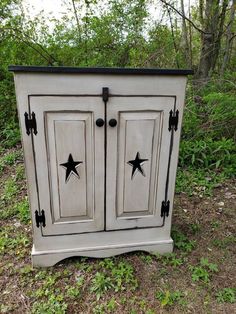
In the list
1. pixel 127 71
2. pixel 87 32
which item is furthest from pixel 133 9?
pixel 127 71

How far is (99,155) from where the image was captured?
1.53 metres

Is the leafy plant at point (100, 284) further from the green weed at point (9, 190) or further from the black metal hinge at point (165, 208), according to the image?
the green weed at point (9, 190)

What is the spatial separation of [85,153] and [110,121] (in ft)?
0.78

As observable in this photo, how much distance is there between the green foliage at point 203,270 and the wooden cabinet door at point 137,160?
0.37 metres

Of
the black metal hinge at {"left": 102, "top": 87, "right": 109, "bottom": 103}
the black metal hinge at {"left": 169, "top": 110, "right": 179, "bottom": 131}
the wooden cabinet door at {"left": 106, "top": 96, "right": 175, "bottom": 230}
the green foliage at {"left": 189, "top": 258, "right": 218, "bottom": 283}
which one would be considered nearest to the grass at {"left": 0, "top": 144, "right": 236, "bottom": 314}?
the green foliage at {"left": 189, "top": 258, "right": 218, "bottom": 283}

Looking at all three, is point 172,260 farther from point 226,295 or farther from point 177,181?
point 177,181

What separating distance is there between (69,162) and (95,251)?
2.17 ft

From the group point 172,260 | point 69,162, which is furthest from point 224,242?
point 69,162

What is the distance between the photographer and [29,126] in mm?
1389

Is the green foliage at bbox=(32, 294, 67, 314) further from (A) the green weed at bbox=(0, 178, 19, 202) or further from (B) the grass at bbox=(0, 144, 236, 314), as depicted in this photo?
(A) the green weed at bbox=(0, 178, 19, 202)

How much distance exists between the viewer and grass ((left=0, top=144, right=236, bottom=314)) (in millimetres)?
1483

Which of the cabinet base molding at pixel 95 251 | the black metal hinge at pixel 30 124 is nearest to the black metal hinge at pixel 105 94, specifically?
the black metal hinge at pixel 30 124

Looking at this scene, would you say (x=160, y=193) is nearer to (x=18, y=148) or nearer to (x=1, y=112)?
(x=18, y=148)

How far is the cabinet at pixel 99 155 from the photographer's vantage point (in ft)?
4.46
